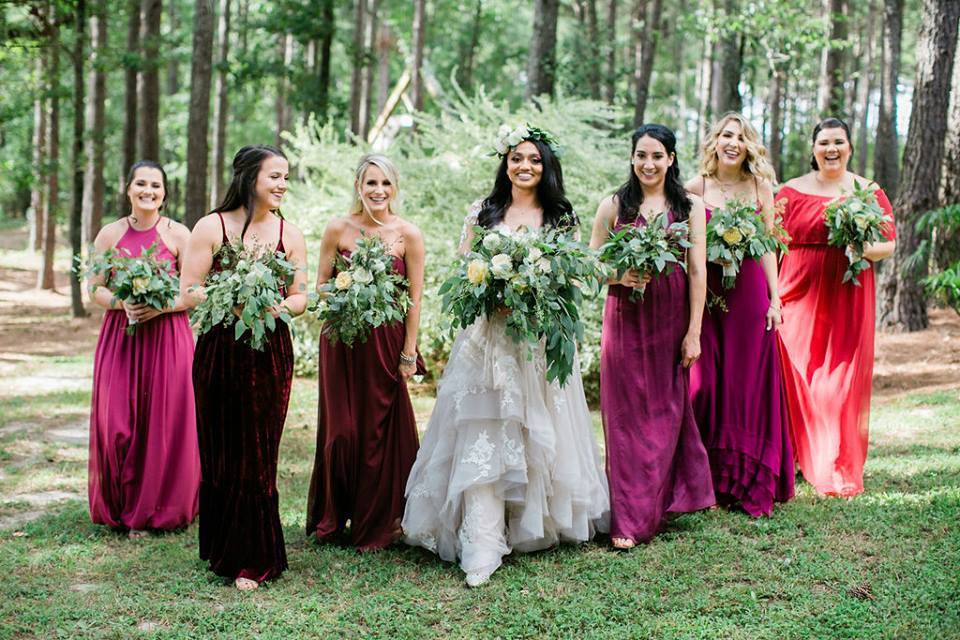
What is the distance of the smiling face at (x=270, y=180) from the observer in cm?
529

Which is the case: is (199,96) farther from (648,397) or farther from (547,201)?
(648,397)

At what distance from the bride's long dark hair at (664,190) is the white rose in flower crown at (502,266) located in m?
1.24

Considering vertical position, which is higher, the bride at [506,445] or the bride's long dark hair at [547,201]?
the bride's long dark hair at [547,201]

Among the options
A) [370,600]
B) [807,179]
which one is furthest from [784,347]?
[370,600]

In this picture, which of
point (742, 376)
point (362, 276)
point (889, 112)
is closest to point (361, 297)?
point (362, 276)

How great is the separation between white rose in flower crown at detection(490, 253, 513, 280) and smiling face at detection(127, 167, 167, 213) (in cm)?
287

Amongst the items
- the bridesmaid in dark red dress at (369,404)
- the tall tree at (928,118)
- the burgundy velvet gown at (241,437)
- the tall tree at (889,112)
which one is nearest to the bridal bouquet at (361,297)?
the bridesmaid in dark red dress at (369,404)

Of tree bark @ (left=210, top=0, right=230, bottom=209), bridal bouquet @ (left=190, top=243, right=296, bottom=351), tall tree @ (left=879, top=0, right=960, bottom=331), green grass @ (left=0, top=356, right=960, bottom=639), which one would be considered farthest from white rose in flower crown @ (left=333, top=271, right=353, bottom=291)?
tree bark @ (left=210, top=0, right=230, bottom=209)

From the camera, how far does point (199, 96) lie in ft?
43.0

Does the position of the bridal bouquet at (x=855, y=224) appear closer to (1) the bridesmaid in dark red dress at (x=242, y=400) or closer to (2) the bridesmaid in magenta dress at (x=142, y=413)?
(1) the bridesmaid in dark red dress at (x=242, y=400)

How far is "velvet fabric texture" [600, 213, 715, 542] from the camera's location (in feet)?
19.4

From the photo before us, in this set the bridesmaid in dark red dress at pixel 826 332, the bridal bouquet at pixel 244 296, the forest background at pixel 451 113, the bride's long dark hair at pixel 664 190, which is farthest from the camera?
the forest background at pixel 451 113

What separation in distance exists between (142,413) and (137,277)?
3.26ft

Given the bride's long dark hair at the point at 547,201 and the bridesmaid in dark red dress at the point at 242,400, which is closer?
the bridesmaid in dark red dress at the point at 242,400
